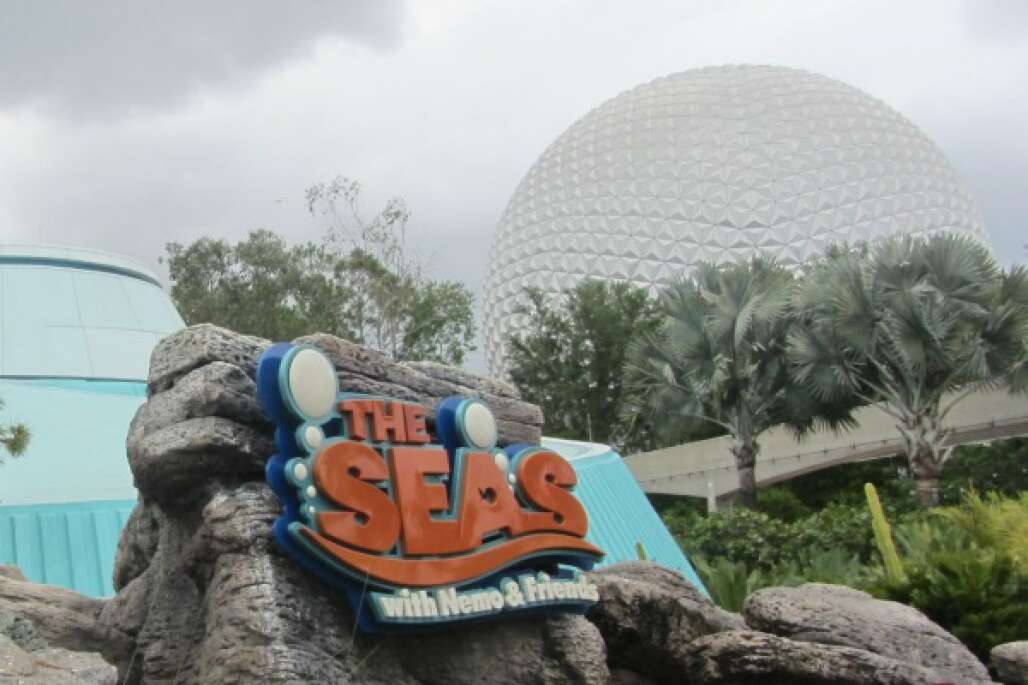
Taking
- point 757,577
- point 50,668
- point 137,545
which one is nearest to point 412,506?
point 137,545

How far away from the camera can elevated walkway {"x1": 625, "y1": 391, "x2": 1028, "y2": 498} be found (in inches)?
1038

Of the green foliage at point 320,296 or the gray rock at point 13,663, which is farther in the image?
the green foliage at point 320,296

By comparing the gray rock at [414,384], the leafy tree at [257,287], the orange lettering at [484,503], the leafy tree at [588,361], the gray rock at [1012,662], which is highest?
the leafy tree at [257,287]

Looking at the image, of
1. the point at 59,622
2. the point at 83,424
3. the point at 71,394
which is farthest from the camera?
the point at 71,394

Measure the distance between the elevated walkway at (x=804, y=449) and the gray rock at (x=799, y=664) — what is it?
18069 mm

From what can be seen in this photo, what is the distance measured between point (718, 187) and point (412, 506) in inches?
1259

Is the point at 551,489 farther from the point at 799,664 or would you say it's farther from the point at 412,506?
the point at 799,664

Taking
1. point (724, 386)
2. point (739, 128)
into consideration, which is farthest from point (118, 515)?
point (739, 128)

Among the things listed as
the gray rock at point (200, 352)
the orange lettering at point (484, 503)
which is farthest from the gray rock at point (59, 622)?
the orange lettering at point (484, 503)

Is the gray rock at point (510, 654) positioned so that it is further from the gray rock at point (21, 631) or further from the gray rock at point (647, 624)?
the gray rock at point (21, 631)

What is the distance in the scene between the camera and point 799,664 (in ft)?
23.6

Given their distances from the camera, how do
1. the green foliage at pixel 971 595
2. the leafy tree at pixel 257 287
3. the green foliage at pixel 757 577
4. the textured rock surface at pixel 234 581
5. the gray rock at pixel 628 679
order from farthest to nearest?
1. the leafy tree at pixel 257 287
2. the green foliage at pixel 757 577
3. the green foliage at pixel 971 595
4. the gray rock at pixel 628 679
5. the textured rock surface at pixel 234 581

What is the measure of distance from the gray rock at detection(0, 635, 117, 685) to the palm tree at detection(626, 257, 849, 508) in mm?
16807

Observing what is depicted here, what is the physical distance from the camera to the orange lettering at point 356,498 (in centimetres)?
604
